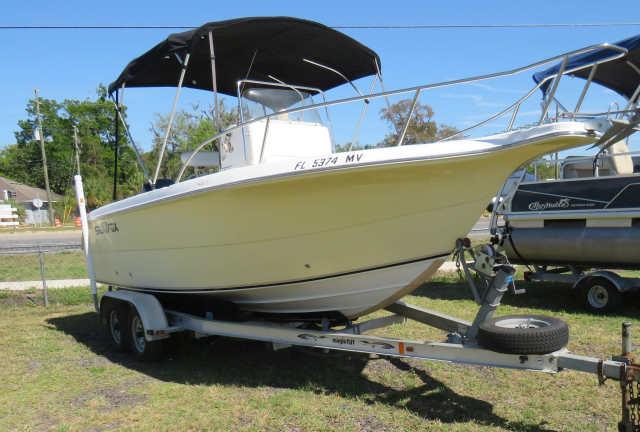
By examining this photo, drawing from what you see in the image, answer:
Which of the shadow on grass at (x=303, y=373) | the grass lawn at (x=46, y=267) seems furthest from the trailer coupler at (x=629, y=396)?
the grass lawn at (x=46, y=267)

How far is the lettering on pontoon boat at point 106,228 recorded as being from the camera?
583cm

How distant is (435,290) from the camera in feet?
28.6

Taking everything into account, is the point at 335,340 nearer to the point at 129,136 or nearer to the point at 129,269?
the point at 129,269

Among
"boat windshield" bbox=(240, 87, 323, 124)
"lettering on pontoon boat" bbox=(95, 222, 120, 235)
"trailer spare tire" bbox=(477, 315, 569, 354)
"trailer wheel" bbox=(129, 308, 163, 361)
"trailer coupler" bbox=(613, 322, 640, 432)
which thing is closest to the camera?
"trailer coupler" bbox=(613, 322, 640, 432)

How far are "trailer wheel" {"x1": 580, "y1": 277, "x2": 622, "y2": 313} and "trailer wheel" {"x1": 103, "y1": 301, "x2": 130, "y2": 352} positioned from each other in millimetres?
5541

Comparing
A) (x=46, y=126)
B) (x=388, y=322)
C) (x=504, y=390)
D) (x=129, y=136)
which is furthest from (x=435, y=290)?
(x=46, y=126)

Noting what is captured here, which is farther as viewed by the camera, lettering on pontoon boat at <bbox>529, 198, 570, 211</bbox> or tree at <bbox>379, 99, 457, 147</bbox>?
lettering on pontoon boat at <bbox>529, 198, 570, 211</bbox>

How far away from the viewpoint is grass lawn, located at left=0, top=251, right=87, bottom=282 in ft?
38.1

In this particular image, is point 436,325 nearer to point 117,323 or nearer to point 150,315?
point 150,315

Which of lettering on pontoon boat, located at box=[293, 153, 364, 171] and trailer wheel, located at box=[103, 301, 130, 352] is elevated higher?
lettering on pontoon boat, located at box=[293, 153, 364, 171]

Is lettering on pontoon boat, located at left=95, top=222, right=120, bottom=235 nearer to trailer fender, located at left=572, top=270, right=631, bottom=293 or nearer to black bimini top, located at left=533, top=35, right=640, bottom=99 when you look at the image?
trailer fender, located at left=572, top=270, right=631, bottom=293

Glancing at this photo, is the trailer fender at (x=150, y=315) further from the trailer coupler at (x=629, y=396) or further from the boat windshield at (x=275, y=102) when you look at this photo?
the trailer coupler at (x=629, y=396)

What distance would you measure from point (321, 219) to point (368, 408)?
144 cm

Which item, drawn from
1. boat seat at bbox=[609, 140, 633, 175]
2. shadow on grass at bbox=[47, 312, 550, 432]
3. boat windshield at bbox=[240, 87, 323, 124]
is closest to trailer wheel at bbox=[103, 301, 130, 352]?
shadow on grass at bbox=[47, 312, 550, 432]
